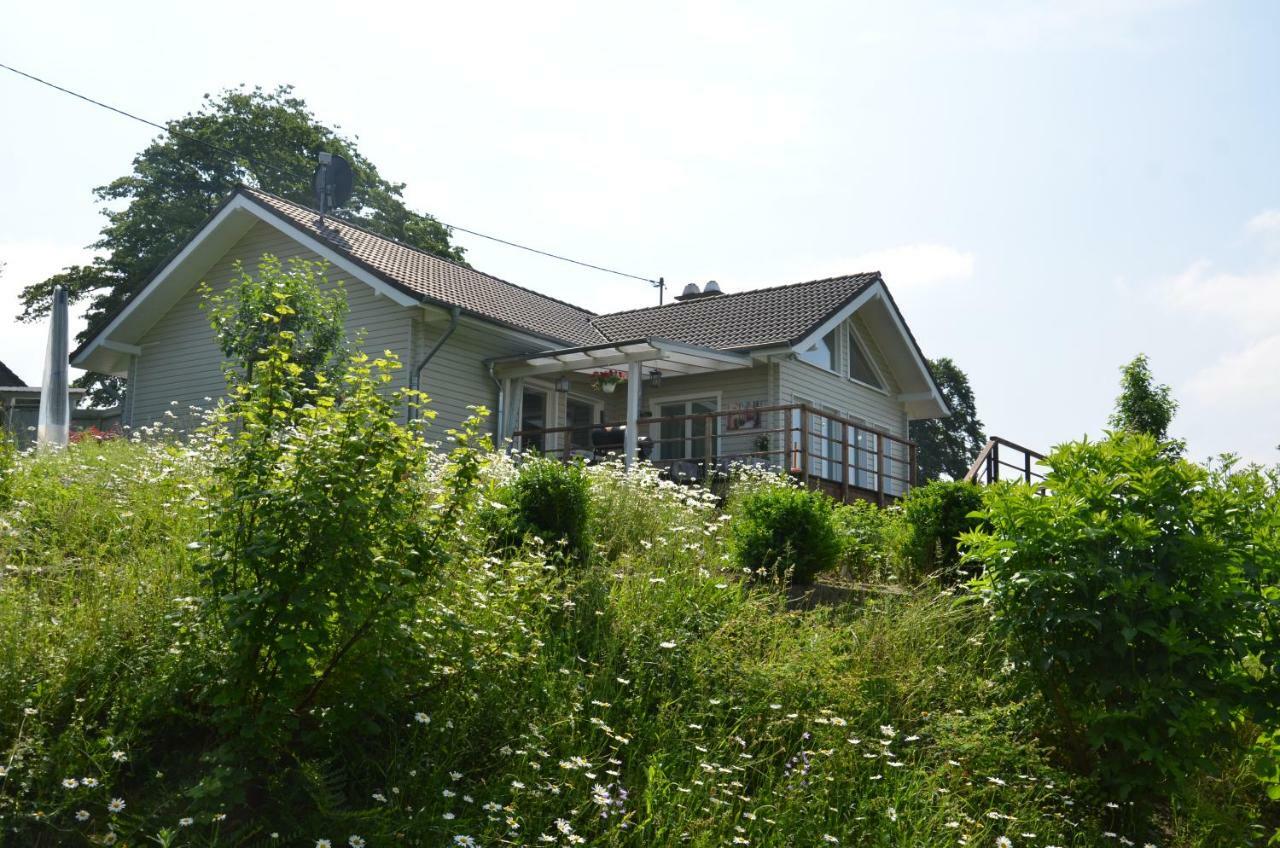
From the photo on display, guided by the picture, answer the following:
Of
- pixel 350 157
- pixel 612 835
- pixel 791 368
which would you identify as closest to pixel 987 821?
pixel 612 835

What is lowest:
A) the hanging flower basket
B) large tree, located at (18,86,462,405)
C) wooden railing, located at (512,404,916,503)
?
wooden railing, located at (512,404,916,503)

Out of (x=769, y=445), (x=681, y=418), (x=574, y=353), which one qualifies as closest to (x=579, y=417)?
(x=769, y=445)

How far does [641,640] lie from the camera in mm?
6363

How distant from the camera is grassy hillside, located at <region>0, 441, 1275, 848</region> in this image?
444 centimetres

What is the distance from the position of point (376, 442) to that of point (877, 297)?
17.6m

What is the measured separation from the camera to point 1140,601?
18.5ft

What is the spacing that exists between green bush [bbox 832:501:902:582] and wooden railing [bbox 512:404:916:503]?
394 centimetres

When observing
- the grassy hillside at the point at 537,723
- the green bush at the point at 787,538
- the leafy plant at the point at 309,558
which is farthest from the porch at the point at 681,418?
the leafy plant at the point at 309,558

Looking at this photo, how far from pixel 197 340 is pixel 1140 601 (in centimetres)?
1740

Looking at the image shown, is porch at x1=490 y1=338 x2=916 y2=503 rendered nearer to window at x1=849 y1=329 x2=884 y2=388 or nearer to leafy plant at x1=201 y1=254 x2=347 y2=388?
window at x1=849 y1=329 x2=884 y2=388

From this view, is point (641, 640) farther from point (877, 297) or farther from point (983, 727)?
point (877, 297)

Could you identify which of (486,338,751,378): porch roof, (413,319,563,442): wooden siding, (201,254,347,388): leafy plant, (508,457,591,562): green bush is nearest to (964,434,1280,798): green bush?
(508,457,591,562): green bush

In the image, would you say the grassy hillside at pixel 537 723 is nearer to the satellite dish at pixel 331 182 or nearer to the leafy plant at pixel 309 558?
the leafy plant at pixel 309 558

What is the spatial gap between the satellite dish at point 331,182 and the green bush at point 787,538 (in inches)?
541
